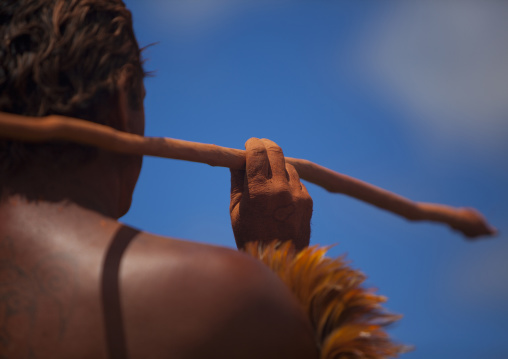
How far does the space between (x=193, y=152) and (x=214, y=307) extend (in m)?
0.68

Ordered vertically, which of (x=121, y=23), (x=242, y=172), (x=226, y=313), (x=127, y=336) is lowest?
(x=127, y=336)

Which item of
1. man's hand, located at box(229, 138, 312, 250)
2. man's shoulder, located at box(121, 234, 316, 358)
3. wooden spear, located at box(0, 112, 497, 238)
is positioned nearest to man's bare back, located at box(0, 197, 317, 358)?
man's shoulder, located at box(121, 234, 316, 358)

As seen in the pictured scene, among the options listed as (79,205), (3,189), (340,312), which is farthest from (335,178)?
(3,189)

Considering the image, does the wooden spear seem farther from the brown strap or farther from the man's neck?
the brown strap

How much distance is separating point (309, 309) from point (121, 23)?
1024 mm

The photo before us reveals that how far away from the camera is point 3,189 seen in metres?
1.34

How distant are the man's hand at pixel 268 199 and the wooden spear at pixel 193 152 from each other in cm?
14

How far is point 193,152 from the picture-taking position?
5.60ft

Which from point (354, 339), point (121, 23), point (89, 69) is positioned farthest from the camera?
point (121, 23)

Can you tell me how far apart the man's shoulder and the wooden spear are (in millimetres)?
310

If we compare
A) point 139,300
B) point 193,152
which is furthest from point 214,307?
point 193,152

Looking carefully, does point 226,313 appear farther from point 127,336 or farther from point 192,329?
point 127,336

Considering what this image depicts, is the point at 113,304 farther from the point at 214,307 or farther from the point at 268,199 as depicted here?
the point at 268,199

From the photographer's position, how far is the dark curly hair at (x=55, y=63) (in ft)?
4.42
